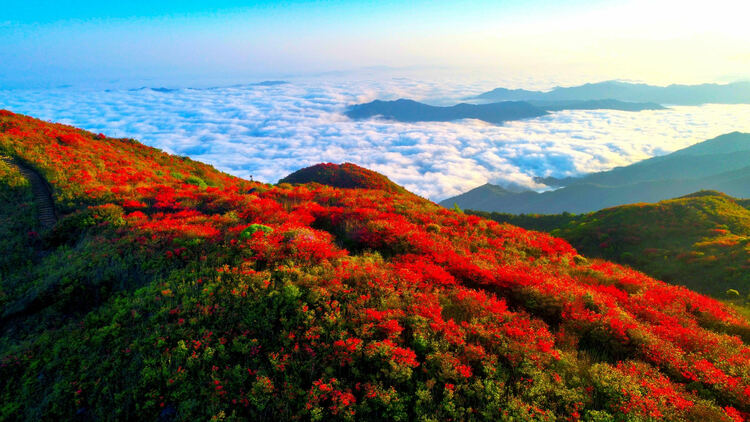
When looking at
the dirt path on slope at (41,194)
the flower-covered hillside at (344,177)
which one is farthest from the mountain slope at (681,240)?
the dirt path on slope at (41,194)

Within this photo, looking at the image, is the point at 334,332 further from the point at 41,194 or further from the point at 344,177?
the point at 344,177

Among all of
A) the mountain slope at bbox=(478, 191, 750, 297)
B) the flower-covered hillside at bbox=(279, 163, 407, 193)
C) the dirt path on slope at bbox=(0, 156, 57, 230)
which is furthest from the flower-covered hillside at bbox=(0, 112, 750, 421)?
the flower-covered hillside at bbox=(279, 163, 407, 193)

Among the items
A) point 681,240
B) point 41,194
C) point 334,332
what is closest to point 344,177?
point 41,194

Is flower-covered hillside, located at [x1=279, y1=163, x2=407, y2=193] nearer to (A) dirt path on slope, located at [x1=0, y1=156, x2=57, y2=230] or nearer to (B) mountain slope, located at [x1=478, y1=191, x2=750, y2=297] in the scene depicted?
(B) mountain slope, located at [x1=478, y1=191, x2=750, y2=297]

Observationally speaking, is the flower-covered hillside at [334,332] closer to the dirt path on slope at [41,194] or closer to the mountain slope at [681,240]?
the dirt path on slope at [41,194]

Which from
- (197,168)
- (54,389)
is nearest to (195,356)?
(54,389)

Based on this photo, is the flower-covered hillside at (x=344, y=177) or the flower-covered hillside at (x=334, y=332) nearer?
the flower-covered hillside at (x=334, y=332)
